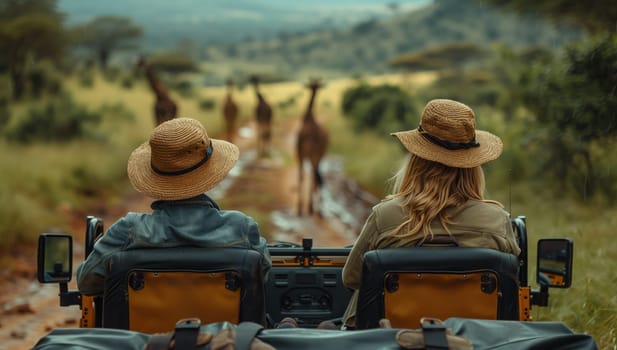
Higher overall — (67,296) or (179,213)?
A: (179,213)

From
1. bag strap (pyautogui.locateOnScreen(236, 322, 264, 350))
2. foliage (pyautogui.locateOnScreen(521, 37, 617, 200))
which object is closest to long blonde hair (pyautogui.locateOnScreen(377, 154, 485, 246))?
bag strap (pyautogui.locateOnScreen(236, 322, 264, 350))

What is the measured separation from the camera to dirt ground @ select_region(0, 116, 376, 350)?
6.73 metres

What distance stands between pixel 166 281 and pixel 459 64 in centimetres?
3821

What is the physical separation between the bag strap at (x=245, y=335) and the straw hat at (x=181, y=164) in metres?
1.01

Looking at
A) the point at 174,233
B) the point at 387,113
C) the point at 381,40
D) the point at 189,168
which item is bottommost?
the point at 174,233

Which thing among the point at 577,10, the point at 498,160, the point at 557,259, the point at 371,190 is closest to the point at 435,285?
the point at 557,259

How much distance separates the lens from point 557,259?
11.4 feet

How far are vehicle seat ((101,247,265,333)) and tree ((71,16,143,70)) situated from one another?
44.3 meters

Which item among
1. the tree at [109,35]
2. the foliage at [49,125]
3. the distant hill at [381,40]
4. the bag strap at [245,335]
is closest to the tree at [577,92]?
the bag strap at [245,335]

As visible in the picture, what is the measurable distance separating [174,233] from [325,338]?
95cm

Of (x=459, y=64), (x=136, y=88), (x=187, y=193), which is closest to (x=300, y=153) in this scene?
(x=187, y=193)

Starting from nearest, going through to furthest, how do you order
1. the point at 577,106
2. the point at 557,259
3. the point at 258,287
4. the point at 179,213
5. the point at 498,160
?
the point at 258,287
the point at 179,213
the point at 557,259
the point at 577,106
the point at 498,160

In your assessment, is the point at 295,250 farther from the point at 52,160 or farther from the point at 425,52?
the point at 425,52

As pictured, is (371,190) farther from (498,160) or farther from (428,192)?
(428,192)
